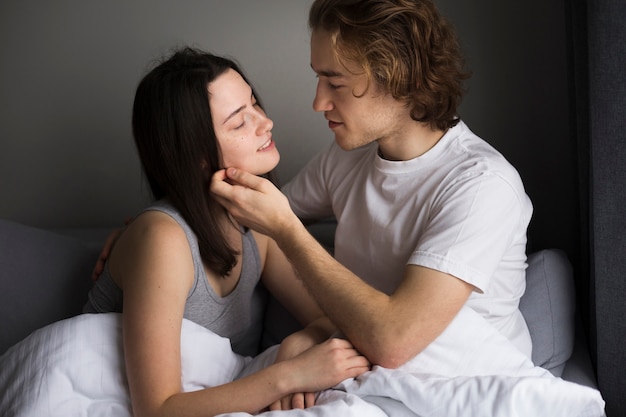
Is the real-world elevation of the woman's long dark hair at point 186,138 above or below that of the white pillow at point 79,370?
above

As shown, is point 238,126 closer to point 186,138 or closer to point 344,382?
point 186,138

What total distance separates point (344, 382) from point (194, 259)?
1.41 feet

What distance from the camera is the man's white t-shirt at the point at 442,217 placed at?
1676mm

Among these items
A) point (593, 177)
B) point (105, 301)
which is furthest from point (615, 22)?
point (105, 301)

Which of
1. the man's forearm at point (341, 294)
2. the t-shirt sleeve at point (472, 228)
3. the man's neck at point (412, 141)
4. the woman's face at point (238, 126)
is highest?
the woman's face at point (238, 126)

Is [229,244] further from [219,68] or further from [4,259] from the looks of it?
[4,259]

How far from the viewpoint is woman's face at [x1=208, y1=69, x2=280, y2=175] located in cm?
182

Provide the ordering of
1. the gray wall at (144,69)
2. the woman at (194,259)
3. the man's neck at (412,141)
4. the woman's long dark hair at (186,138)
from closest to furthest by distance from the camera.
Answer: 1. the woman at (194,259)
2. the woman's long dark hair at (186,138)
3. the man's neck at (412,141)
4. the gray wall at (144,69)

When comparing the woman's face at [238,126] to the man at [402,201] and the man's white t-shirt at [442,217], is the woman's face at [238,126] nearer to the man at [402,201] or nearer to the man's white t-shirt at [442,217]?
the man at [402,201]

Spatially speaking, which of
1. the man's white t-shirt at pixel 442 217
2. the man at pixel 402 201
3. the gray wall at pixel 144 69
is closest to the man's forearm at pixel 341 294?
the man at pixel 402 201

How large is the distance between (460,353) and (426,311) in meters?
0.15

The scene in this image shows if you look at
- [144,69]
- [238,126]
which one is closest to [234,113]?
[238,126]

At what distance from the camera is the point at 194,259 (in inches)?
70.6

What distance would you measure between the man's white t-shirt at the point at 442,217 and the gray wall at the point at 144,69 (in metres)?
0.56
